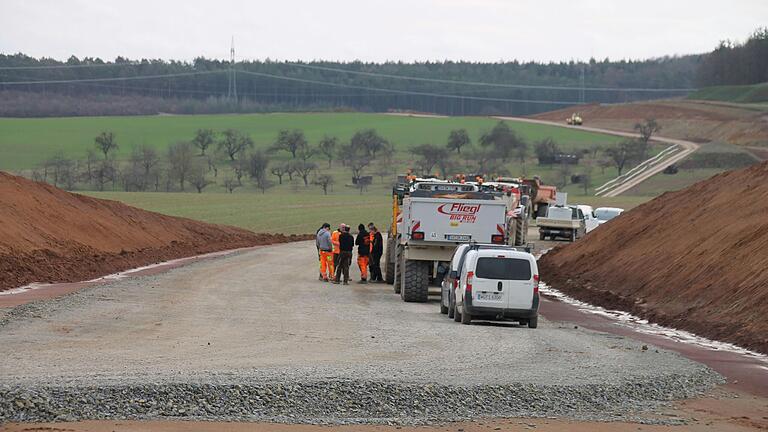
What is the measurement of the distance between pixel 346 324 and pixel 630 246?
17.7 meters

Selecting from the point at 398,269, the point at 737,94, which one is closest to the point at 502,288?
the point at 398,269

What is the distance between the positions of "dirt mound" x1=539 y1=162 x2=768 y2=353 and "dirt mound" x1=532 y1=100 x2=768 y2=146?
7850cm

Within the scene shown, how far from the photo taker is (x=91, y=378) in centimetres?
1633

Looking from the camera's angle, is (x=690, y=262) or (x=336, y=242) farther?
(x=336, y=242)

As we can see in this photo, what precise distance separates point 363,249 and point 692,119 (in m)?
113

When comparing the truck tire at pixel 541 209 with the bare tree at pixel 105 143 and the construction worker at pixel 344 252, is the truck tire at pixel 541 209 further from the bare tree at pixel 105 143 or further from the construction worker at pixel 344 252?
the bare tree at pixel 105 143

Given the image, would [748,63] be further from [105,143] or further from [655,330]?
[655,330]

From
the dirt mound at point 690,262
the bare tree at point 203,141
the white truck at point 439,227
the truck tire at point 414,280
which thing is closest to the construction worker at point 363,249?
the white truck at point 439,227

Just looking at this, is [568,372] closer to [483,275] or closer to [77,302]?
[483,275]

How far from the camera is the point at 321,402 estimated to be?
51.6 feet

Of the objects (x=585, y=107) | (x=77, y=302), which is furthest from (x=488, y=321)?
(x=585, y=107)

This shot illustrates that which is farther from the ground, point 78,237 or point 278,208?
point 78,237

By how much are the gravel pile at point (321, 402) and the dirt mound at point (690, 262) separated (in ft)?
27.2

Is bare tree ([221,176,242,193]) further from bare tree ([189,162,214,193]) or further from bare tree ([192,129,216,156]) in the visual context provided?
bare tree ([192,129,216,156])
